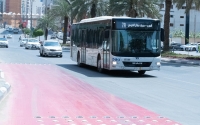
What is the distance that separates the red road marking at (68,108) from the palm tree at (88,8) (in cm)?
4799

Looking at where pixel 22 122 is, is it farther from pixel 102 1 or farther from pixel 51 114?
pixel 102 1

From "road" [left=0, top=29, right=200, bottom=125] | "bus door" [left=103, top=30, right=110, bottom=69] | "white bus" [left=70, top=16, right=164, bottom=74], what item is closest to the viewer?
"road" [left=0, top=29, right=200, bottom=125]

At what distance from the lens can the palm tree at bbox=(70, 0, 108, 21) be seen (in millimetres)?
66812

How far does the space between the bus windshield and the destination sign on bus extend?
22cm

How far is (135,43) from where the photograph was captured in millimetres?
24938

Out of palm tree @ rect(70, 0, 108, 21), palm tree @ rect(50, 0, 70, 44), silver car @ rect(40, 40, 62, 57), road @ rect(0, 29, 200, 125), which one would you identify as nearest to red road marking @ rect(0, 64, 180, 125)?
road @ rect(0, 29, 200, 125)

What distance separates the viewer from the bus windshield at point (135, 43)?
2481 centimetres

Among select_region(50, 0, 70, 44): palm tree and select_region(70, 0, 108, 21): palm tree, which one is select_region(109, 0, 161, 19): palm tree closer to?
select_region(70, 0, 108, 21): palm tree

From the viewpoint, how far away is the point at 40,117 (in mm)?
11703

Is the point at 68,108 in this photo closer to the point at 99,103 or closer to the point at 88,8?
the point at 99,103

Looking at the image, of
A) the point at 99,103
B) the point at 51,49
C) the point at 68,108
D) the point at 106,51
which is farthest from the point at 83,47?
the point at 68,108

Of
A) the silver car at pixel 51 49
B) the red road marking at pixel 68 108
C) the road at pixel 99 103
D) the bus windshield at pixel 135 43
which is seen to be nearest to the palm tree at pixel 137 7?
the silver car at pixel 51 49

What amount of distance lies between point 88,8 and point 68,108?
5536cm

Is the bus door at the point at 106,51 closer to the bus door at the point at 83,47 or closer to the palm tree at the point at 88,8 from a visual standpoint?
the bus door at the point at 83,47
